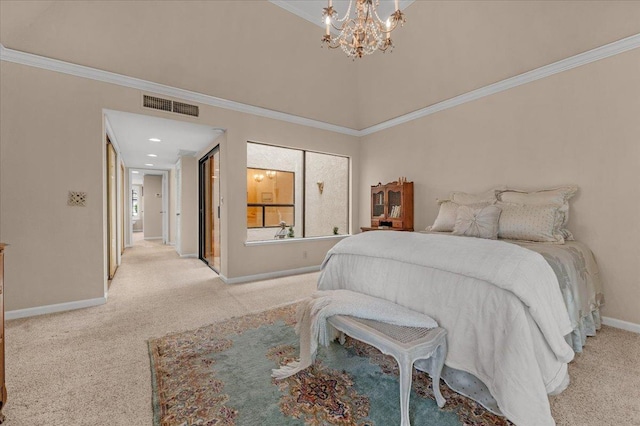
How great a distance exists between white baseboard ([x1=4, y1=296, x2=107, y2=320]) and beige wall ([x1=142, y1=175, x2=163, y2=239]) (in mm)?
7574

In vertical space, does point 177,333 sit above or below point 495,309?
below

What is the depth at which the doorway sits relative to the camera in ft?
16.4

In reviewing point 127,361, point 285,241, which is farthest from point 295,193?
point 127,361

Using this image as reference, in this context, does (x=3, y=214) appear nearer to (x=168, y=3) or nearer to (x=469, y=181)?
(x=168, y=3)

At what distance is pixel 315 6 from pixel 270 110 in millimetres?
1787

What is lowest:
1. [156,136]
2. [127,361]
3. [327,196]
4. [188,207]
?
[127,361]

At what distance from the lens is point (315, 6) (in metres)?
4.30

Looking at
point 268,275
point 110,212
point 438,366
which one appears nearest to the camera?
point 438,366

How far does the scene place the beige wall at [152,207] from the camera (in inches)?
388

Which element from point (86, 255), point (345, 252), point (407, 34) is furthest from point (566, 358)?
point (407, 34)

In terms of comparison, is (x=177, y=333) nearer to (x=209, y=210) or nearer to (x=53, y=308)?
(x=53, y=308)

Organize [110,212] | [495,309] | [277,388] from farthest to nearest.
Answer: [110,212] → [277,388] → [495,309]

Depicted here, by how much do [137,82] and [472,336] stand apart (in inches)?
169

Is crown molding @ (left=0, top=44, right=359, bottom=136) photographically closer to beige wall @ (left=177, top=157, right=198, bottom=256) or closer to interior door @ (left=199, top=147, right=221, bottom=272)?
interior door @ (left=199, top=147, right=221, bottom=272)
